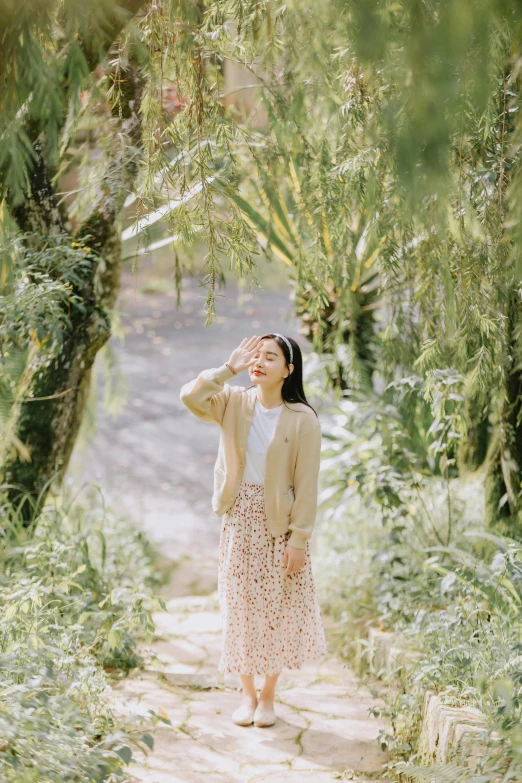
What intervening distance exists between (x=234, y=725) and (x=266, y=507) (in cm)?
91

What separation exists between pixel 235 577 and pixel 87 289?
1500mm

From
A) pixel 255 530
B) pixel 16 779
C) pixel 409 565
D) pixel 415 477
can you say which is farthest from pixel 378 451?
Answer: pixel 16 779

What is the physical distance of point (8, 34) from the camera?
1.91 m

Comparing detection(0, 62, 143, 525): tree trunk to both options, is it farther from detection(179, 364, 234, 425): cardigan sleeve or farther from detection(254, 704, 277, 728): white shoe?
detection(254, 704, 277, 728): white shoe

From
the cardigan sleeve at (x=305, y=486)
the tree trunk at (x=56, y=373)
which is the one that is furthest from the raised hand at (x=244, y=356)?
the tree trunk at (x=56, y=373)

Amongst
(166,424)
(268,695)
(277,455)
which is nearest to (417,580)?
(268,695)

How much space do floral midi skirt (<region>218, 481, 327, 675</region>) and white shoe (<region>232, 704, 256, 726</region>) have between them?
8.0 inches

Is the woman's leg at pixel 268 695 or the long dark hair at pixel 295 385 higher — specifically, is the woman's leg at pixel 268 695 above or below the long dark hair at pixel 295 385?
below

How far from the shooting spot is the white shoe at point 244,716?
326 cm

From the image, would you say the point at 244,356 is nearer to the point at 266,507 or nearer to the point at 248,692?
the point at 266,507

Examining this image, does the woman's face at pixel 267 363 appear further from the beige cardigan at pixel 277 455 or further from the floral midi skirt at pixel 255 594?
the floral midi skirt at pixel 255 594

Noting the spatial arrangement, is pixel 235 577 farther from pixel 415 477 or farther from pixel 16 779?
pixel 415 477

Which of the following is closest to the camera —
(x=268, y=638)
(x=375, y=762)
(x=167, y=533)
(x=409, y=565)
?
(x=375, y=762)

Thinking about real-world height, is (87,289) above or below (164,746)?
above
